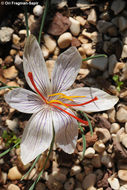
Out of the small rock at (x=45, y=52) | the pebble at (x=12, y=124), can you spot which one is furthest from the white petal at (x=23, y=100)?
the small rock at (x=45, y=52)

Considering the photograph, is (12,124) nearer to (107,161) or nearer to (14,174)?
(14,174)

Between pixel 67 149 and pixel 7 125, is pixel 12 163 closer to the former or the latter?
pixel 7 125

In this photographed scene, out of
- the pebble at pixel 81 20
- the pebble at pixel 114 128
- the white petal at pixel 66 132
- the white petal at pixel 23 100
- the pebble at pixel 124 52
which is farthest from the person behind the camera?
the pebble at pixel 81 20

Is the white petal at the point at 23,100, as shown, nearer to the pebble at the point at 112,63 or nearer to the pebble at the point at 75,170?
the pebble at the point at 75,170

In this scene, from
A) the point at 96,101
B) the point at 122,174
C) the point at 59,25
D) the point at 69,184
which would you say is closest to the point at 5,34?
the point at 59,25

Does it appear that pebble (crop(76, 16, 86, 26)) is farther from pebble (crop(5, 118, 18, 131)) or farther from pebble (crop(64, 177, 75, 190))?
pebble (crop(64, 177, 75, 190))

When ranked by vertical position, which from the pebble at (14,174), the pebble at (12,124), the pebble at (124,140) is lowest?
the pebble at (14,174)
